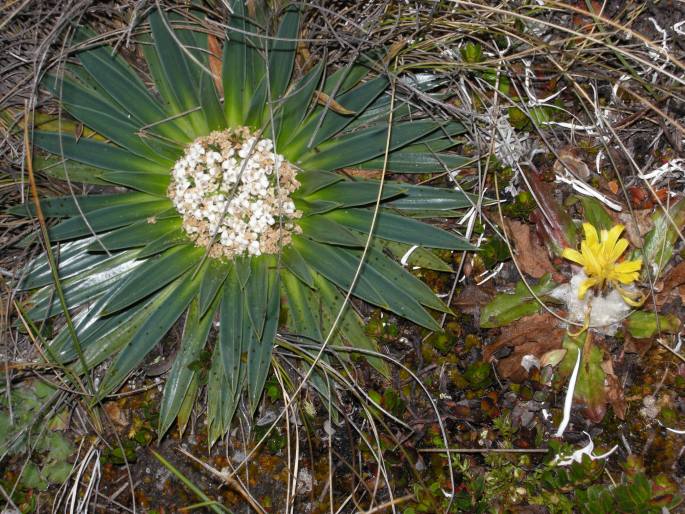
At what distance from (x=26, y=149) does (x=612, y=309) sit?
8.01 feet

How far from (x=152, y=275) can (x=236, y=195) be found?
1.50 feet

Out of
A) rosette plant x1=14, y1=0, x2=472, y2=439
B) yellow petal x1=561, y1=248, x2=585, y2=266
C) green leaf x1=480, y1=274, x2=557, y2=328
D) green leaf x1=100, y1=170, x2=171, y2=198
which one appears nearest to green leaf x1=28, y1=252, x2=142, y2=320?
rosette plant x1=14, y1=0, x2=472, y2=439

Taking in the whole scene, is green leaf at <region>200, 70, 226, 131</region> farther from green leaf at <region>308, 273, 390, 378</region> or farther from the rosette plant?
green leaf at <region>308, 273, 390, 378</region>

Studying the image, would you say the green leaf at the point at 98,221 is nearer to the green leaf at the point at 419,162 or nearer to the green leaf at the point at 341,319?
the green leaf at the point at 341,319

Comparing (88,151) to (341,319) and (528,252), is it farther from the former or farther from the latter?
(528,252)

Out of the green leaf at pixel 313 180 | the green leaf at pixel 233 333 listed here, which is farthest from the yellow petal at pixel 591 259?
the green leaf at pixel 233 333

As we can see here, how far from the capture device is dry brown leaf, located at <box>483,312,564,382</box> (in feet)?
8.71

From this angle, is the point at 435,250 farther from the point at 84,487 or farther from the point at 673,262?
the point at 84,487

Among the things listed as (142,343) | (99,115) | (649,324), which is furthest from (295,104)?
(649,324)

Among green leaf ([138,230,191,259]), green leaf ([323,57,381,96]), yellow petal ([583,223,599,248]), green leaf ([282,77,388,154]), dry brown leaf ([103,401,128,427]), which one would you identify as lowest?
dry brown leaf ([103,401,128,427])

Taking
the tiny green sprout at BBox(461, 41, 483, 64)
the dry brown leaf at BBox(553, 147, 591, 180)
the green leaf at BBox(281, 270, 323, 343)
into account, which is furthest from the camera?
the dry brown leaf at BBox(553, 147, 591, 180)

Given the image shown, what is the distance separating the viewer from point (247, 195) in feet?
8.32

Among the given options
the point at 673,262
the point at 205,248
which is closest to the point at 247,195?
the point at 205,248

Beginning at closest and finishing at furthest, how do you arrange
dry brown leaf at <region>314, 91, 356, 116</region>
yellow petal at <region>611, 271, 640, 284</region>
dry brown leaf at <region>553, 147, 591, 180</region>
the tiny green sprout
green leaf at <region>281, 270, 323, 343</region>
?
yellow petal at <region>611, 271, 640, 284</region> < dry brown leaf at <region>314, 91, 356, 116</region> < green leaf at <region>281, 270, 323, 343</region> < the tiny green sprout < dry brown leaf at <region>553, 147, 591, 180</region>
